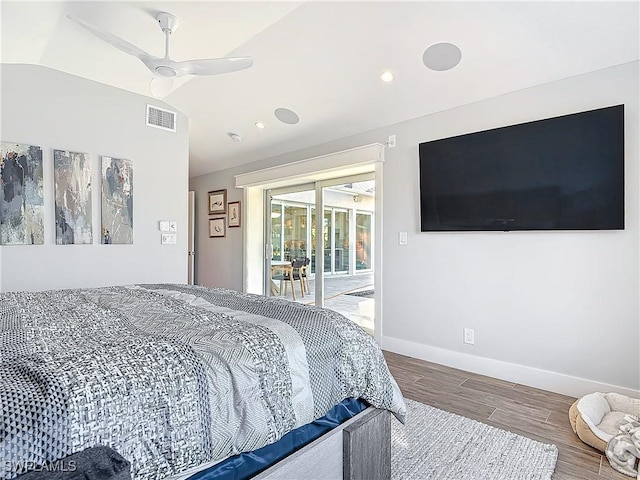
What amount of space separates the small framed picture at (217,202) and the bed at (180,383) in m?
4.31

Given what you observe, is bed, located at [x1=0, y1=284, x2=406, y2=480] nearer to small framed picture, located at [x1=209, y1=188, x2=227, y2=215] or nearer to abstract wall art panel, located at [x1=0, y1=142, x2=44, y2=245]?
abstract wall art panel, located at [x1=0, y1=142, x2=44, y2=245]

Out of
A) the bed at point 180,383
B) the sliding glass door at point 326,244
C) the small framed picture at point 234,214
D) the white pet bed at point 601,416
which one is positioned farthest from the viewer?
the small framed picture at point 234,214

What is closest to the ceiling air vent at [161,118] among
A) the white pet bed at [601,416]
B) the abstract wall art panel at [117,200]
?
the abstract wall art panel at [117,200]

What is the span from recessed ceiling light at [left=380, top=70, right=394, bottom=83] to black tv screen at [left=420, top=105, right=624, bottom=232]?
0.66 meters

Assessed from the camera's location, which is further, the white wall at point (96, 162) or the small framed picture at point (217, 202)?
the small framed picture at point (217, 202)

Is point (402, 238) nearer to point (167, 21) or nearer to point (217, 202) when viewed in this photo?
point (167, 21)

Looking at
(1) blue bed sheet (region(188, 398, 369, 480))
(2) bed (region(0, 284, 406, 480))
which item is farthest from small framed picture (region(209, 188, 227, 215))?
(1) blue bed sheet (region(188, 398, 369, 480))

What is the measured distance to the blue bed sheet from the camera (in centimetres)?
105

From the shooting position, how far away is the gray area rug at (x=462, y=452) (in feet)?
5.88

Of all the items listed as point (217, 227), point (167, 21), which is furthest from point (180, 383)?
point (217, 227)

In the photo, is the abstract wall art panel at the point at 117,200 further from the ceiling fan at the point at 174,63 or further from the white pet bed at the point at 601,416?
the white pet bed at the point at 601,416

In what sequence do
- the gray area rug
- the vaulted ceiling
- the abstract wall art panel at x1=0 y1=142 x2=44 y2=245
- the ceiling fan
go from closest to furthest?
the gray area rug, the ceiling fan, the vaulted ceiling, the abstract wall art panel at x1=0 y1=142 x2=44 y2=245

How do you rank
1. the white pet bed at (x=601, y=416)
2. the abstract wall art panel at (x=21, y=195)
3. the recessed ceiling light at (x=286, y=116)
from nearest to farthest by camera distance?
the white pet bed at (x=601, y=416) → the abstract wall art panel at (x=21, y=195) → the recessed ceiling light at (x=286, y=116)

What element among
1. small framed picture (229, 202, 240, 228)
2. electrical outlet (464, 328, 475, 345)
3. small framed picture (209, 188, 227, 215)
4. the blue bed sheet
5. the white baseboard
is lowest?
the white baseboard
